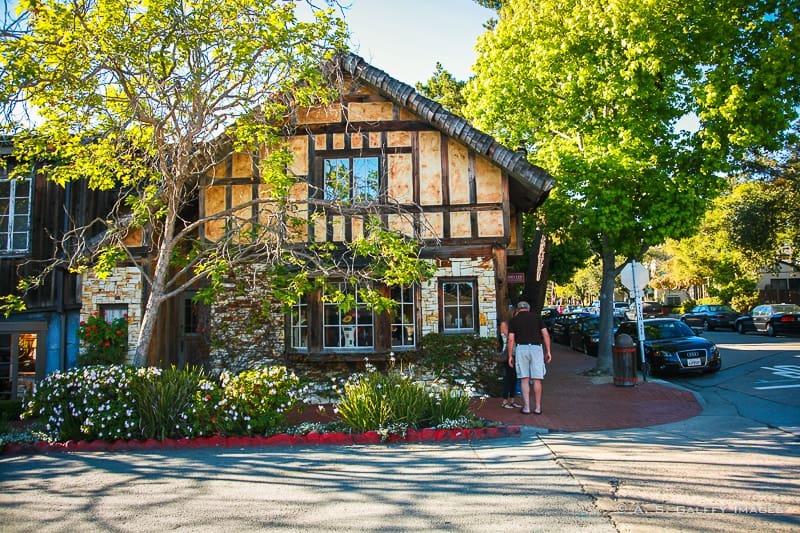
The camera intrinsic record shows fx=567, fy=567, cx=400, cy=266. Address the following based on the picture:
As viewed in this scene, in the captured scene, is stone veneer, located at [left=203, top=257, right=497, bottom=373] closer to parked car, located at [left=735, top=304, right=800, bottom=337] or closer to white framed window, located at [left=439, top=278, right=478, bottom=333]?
white framed window, located at [left=439, top=278, right=478, bottom=333]

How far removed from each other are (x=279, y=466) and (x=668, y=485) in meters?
4.17

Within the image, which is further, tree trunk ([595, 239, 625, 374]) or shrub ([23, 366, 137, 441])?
tree trunk ([595, 239, 625, 374])

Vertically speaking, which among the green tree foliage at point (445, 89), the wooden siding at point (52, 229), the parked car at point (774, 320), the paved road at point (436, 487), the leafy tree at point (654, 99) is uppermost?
the green tree foliage at point (445, 89)

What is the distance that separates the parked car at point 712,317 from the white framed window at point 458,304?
2413cm

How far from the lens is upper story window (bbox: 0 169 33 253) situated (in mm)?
12484

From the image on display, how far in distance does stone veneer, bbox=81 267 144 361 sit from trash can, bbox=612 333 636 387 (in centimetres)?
1017

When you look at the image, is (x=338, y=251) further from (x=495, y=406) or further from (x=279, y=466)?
(x=279, y=466)

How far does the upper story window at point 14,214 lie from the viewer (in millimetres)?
12484

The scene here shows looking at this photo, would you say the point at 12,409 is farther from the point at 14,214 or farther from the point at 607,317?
the point at 607,317

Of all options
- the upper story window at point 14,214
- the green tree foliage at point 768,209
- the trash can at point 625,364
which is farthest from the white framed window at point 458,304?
the green tree foliage at point 768,209

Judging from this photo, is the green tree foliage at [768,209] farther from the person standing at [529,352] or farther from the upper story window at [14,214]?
the upper story window at [14,214]

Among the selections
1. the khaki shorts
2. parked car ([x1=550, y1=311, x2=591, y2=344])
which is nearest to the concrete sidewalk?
the khaki shorts

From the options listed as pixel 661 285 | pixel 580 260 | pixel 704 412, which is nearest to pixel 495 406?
pixel 704 412

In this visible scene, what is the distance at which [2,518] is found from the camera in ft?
16.8
